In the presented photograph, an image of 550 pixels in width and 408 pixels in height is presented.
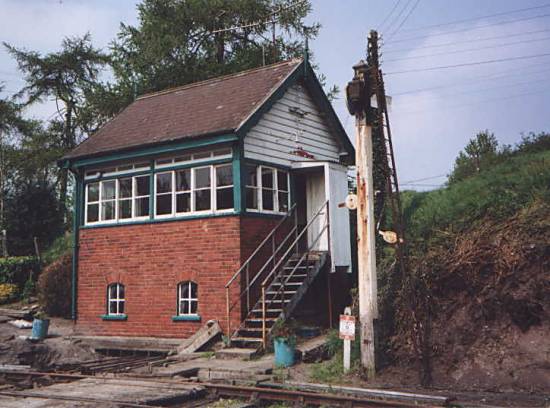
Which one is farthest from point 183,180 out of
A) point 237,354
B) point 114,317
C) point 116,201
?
point 237,354

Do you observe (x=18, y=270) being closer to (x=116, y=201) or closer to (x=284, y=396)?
(x=116, y=201)

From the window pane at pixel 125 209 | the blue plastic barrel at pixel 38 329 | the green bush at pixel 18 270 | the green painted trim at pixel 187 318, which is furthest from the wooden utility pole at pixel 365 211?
the green bush at pixel 18 270

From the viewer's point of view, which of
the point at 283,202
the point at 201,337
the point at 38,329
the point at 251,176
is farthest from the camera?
the point at 38,329

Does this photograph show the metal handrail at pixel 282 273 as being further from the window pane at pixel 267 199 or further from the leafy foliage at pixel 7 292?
the leafy foliage at pixel 7 292

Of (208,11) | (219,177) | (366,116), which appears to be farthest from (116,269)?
(208,11)

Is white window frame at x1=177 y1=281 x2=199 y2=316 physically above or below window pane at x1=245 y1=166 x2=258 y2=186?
below

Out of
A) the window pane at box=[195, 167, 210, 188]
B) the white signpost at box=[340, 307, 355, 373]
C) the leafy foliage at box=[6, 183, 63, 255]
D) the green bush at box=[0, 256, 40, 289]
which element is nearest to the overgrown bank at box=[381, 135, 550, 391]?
the white signpost at box=[340, 307, 355, 373]

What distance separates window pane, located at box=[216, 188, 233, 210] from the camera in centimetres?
1430

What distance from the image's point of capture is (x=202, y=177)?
584 inches

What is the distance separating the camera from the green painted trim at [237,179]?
14.0m

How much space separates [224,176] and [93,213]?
4791mm

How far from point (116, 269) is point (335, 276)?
5996mm

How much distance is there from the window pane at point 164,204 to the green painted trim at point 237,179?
6.97ft

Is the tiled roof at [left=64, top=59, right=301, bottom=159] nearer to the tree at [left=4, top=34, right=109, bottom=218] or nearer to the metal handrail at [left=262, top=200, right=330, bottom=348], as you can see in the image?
the metal handrail at [left=262, top=200, right=330, bottom=348]
